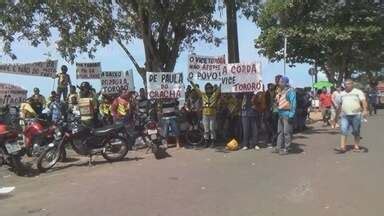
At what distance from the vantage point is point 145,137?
1809cm

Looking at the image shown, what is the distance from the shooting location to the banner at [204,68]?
1869 cm

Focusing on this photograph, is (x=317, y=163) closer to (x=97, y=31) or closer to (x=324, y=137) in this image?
(x=324, y=137)

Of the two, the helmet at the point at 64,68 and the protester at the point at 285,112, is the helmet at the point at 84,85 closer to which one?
the helmet at the point at 64,68

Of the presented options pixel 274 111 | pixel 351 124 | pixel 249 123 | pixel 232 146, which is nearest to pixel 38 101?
pixel 232 146

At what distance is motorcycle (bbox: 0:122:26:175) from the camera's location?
48.3 ft

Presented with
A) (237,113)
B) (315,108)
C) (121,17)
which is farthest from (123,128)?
(315,108)

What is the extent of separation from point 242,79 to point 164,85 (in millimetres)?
2042

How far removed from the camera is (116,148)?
1648 cm

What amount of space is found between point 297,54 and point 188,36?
25.3 m

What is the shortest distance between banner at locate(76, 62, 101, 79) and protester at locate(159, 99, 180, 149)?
3.02 meters

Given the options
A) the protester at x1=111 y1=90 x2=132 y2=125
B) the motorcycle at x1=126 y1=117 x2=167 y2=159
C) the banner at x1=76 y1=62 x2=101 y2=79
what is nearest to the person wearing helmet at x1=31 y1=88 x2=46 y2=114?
the banner at x1=76 y1=62 x2=101 y2=79

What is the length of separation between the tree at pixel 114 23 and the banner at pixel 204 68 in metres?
1.25

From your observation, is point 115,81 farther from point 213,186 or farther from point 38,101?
point 213,186

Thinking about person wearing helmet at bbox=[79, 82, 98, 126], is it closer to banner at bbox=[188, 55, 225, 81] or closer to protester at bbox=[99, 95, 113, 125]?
protester at bbox=[99, 95, 113, 125]
